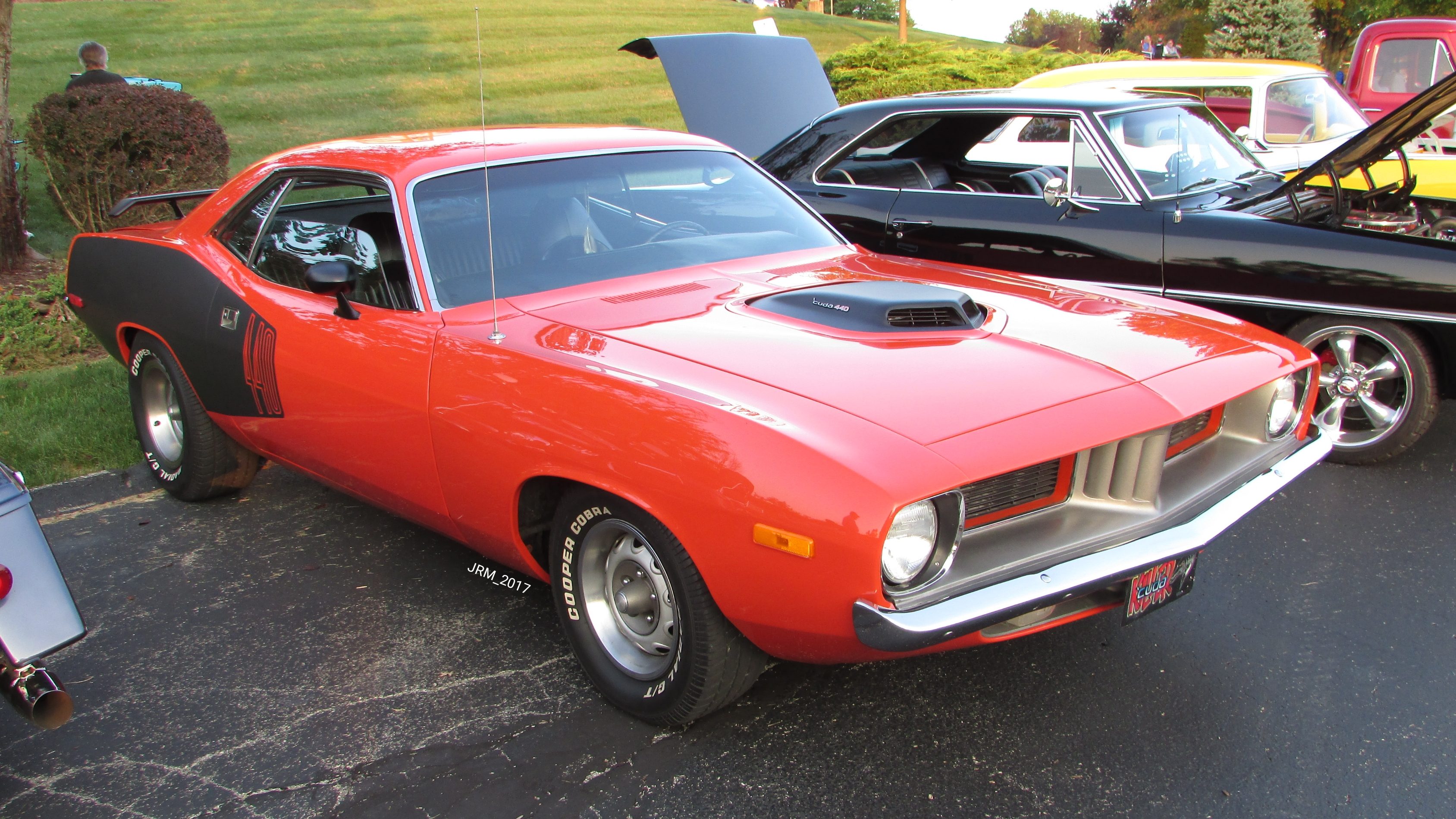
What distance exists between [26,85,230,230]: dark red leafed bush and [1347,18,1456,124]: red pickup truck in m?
10.6

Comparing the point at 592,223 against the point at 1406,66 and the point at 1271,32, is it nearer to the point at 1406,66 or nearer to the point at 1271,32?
the point at 1406,66

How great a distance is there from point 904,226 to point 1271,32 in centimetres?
2598

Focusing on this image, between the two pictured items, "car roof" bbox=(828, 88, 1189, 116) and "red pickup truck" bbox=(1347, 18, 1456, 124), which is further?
"red pickup truck" bbox=(1347, 18, 1456, 124)

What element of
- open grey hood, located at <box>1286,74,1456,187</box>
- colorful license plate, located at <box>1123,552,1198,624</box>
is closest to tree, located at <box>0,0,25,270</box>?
colorful license plate, located at <box>1123,552,1198,624</box>

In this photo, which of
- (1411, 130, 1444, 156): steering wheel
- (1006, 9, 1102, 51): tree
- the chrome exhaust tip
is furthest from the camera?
(1006, 9, 1102, 51): tree

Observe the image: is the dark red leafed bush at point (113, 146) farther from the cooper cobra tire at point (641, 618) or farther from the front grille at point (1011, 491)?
the front grille at point (1011, 491)

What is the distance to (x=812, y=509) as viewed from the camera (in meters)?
2.13

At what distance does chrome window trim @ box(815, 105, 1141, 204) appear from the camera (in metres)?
4.99

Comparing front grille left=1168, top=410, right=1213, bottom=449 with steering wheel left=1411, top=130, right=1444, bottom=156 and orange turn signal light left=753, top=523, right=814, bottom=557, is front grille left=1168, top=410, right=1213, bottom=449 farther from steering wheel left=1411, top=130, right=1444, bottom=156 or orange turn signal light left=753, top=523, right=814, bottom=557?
steering wheel left=1411, top=130, right=1444, bottom=156

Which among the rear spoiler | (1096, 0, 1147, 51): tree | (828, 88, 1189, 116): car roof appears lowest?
the rear spoiler

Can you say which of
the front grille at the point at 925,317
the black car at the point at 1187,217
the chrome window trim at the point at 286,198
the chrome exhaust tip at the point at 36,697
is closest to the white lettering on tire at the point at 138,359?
the chrome window trim at the point at 286,198

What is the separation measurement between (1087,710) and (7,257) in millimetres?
8100

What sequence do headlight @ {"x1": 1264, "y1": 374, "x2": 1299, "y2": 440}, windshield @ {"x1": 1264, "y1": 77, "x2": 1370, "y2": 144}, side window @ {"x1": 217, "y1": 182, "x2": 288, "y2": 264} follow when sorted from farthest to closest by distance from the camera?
windshield @ {"x1": 1264, "y1": 77, "x2": 1370, "y2": 144}, side window @ {"x1": 217, "y1": 182, "x2": 288, "y2": 264}, headlight @ {"x1": 1264, "y1": 374, "x2": 1299, "y2": 440}

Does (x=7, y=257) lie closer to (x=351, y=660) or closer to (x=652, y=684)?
(x=351, y=660)
